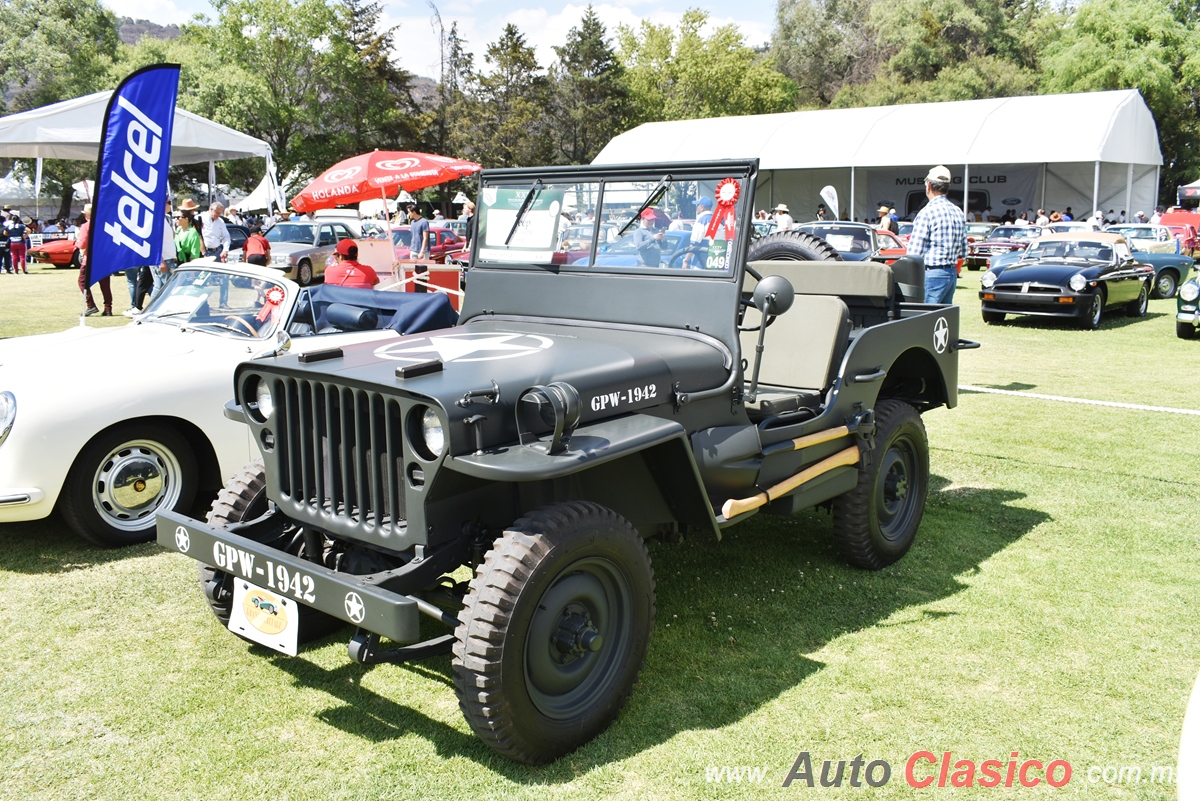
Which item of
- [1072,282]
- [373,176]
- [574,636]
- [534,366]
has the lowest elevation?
[574,636]

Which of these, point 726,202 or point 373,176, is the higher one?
point 373,176

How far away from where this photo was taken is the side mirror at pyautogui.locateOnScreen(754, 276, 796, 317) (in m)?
3.95

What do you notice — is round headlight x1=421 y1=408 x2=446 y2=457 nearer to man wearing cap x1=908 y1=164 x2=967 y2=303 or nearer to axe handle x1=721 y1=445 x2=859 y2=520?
axe handle x1=721 y1=445 x2=859 y2=520

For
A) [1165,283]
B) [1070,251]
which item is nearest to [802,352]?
[1070,251]

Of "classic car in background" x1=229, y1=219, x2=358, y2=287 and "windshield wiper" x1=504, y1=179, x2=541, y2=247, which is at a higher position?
"classic car in background" x1=229, y1=219, x2=358, y2=287

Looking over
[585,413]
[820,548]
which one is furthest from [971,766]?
[820,548]

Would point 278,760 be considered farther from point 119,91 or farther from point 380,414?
point 119,91

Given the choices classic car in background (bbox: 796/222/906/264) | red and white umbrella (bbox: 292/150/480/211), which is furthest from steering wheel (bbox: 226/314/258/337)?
classic car in background (bbox: 796/222/906/264)

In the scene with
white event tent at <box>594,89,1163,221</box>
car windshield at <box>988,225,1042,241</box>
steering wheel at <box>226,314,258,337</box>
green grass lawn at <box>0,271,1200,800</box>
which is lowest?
green grass lawn at <box>0,271,1200,800</box>

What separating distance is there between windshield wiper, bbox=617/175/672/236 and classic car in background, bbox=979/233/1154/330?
12.0 meters

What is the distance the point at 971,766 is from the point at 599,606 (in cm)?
136

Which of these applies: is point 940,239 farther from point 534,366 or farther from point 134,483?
point 134,483

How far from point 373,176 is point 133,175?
786cm

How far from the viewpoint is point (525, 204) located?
4.75 meters
